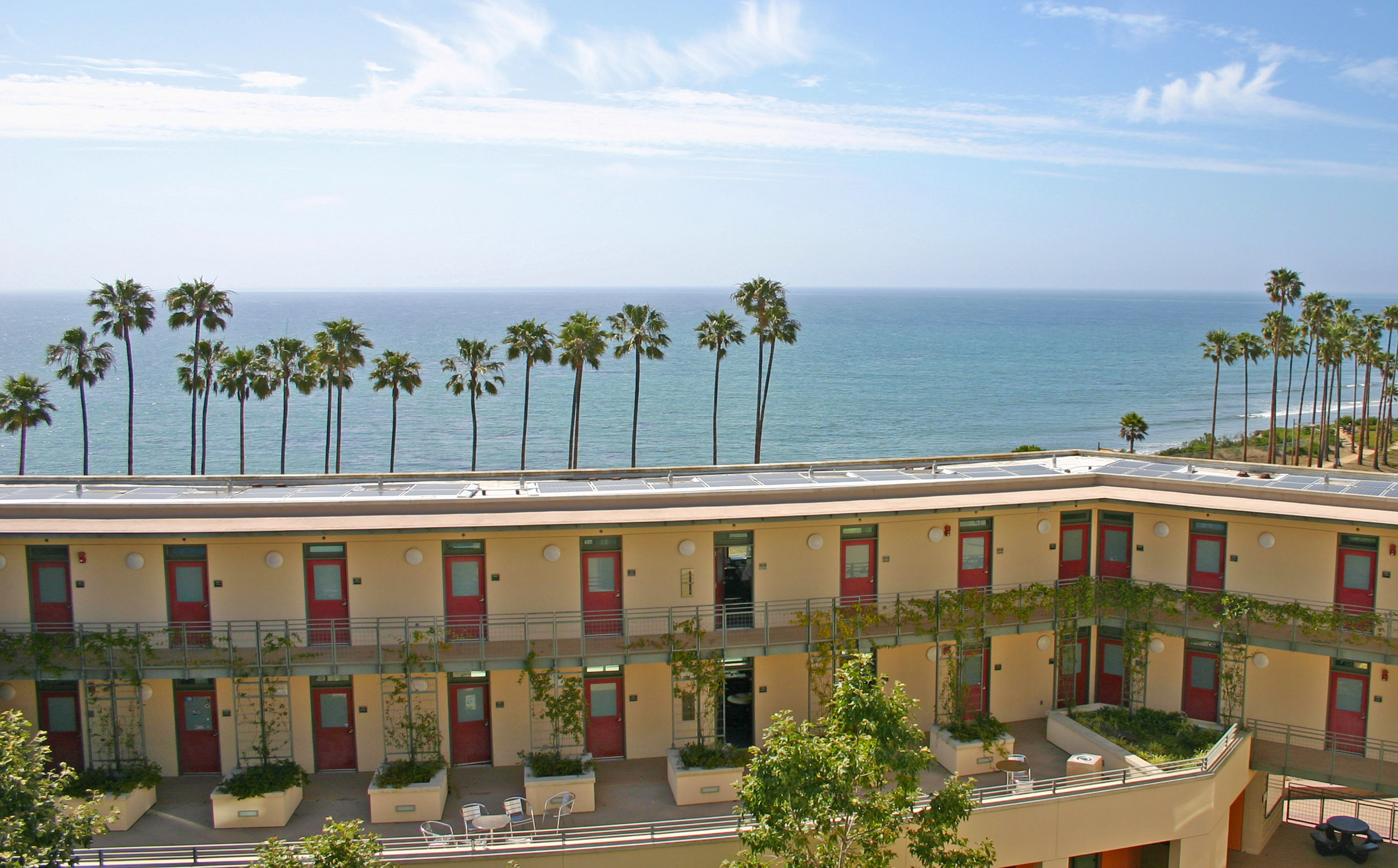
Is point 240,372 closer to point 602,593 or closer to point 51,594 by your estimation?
point 51,594

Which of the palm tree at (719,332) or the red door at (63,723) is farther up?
the palm tree at (719,332)

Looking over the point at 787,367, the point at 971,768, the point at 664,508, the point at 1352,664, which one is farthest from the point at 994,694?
the point at 787,367

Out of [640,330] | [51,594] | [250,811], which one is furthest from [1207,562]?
[640,330]

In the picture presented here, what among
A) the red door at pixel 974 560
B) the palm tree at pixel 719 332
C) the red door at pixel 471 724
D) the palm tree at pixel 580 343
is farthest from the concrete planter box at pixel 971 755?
the palm tree at pixel 719 332

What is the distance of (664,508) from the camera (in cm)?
2088

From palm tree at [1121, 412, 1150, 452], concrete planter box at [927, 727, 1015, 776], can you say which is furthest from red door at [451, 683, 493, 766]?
palm tree at [1121, 412, 1150, 452]

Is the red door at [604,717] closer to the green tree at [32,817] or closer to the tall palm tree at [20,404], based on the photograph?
the green tree at [32,817]

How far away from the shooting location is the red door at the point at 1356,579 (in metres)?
20.7

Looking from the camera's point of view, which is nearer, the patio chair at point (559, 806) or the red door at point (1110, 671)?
the patio chair at point (559, 806)

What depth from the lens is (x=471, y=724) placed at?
20703mm

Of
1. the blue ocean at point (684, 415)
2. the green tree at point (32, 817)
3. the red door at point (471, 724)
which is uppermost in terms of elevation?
the green tree at point (32, 817)

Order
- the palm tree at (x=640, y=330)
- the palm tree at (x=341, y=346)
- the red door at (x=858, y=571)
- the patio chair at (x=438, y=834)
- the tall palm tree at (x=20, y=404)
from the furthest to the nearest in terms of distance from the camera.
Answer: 1. the palm tree at (x=640, y=330)
2. the palm tree at (x=341, y=346)
3. the tall palm tree at (x=20, y=404)
4. the red door at (x=858, y=571)
5. the patio chair at (x=438, y=834)

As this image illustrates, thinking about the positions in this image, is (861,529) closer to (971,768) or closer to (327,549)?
(971,768)

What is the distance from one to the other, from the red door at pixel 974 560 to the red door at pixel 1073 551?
6.20 ft
